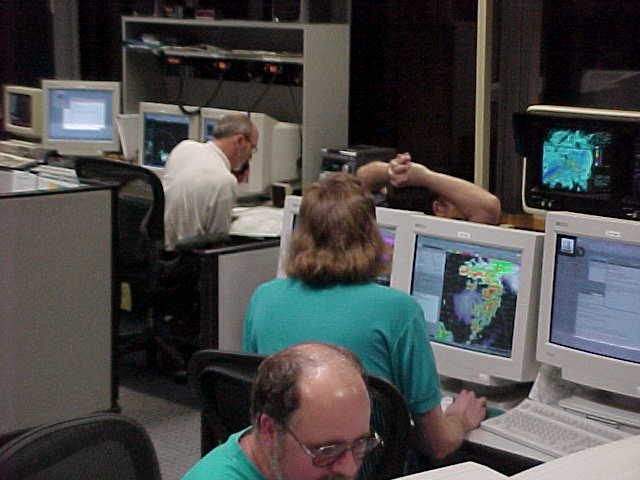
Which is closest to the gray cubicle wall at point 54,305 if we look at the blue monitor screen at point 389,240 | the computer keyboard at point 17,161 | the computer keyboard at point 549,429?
the blue monitor screen at point 389,240

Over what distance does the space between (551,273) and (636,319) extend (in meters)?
0.23

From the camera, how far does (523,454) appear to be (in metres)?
2.34

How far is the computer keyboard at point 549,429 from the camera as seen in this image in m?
2.34

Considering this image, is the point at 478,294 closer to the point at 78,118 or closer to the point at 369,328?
the point at 369,328

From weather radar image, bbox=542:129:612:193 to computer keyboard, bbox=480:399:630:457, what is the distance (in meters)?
0.61

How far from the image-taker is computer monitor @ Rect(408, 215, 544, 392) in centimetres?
263

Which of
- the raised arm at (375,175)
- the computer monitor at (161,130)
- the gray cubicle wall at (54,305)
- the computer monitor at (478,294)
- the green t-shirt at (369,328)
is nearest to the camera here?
the green t-shirt at (369,328)

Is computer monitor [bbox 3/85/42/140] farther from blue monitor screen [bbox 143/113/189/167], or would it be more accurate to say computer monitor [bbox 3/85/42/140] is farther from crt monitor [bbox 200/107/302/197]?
crt monitor [bbox 200/107/302/197]

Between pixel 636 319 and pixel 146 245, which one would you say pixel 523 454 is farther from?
pixel 146 245

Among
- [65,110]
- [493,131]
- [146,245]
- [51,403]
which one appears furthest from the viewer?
[65,110]

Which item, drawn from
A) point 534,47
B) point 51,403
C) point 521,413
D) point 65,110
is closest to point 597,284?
point 521,413

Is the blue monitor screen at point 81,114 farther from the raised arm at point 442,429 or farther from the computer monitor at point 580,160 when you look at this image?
the raised arm at point 442,429

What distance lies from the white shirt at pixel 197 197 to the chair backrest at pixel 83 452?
3.11 meters

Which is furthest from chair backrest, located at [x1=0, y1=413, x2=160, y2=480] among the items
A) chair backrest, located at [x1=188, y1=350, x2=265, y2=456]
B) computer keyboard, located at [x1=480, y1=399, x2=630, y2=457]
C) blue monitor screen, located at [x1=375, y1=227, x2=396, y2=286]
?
blue monitor screen, located at [x1=375, y1=227, x2=396, y2=286]
